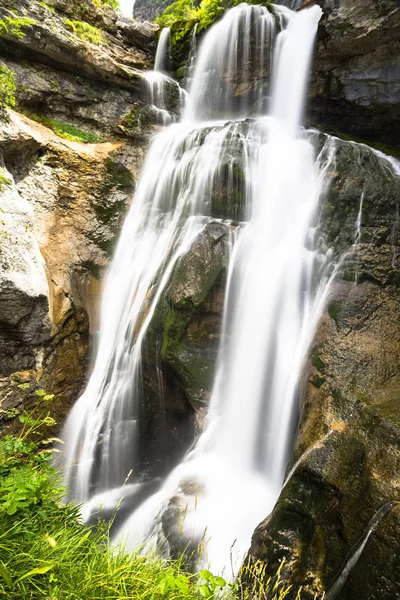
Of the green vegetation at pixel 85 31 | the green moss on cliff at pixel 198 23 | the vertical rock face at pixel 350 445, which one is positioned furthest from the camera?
the green moss on cliff at pixel 198 23

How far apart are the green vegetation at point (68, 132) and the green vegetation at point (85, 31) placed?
2391mm

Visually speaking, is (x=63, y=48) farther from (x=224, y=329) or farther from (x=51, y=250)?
(x=224, y=329)

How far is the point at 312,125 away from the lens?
9.63 meters

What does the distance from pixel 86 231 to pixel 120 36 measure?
7.63 meters

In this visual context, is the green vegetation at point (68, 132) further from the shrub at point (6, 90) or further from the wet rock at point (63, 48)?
the wet rock at point (63, 48)

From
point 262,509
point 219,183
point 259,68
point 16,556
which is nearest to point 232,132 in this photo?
point 219,183

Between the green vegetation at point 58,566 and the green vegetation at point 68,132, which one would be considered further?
the green vegetation at point 68,132

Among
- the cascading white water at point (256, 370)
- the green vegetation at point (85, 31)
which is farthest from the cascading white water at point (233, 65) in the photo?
the cascading white water at point (256, 370)

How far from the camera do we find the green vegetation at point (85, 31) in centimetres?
877

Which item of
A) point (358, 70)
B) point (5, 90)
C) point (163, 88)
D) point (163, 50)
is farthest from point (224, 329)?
point (163, 50)

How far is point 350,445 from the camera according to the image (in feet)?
10.5

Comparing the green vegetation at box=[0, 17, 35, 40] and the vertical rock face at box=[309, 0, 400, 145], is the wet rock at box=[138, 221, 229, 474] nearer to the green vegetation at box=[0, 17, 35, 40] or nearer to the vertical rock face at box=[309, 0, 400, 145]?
the vertical rock face at box=[309, 0, 400, 145]

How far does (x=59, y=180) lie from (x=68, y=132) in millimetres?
1926

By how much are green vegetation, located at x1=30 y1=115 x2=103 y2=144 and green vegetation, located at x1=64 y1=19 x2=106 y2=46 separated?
239 cm
